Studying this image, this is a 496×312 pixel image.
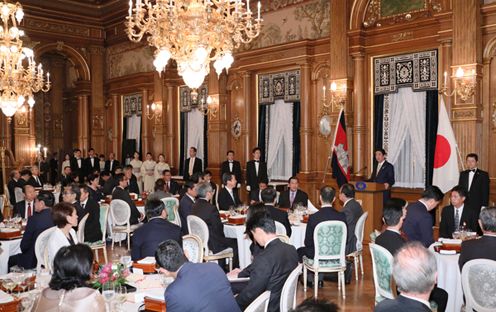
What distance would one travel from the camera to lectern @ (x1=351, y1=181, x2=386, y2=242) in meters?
8.91

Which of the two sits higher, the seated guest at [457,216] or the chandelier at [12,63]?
the chandelier at [12,63]

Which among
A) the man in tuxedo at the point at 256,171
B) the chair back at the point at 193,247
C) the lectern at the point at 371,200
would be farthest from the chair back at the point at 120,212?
the lectern at the point at 371,200

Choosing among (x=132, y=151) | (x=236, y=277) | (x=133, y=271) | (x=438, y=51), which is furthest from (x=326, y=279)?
(x=132, y=151)

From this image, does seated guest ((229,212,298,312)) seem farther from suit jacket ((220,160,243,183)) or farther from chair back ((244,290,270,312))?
suit jacket ((220,160,243,183))

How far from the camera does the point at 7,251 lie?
6223 mm

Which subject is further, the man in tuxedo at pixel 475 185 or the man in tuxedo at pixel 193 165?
the man in tuxedo at pixel 193 165

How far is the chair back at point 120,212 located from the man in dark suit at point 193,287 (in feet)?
18.5

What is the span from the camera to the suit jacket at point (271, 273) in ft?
12.1

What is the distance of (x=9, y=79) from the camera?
10281 mm

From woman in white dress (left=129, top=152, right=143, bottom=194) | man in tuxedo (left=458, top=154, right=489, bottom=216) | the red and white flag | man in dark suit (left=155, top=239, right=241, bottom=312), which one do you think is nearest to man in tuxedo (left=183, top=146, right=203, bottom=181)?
woman in white dress (left=129, top=152, right=143, bottom=194)

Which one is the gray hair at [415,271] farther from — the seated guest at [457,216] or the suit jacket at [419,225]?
the seated guest at [457,216]

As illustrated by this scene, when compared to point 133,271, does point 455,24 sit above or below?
above

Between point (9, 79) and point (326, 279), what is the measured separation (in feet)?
25.1

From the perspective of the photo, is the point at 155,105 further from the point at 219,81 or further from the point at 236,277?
the point at 236,277
